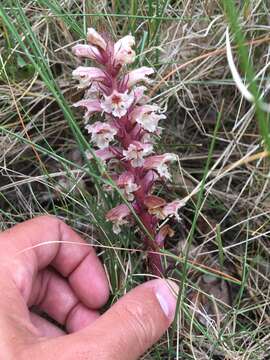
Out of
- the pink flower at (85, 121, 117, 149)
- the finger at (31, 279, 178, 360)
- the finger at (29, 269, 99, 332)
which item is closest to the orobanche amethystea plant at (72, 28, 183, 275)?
the pink flower at (85, 121, 117, 149)

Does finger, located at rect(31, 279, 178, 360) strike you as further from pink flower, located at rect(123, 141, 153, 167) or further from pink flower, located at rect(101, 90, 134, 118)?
pink flower, located at rect(101, 90, 134, 118)

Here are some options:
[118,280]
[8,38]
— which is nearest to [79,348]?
[118,280]

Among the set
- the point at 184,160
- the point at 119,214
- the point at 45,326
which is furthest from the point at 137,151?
the point at 45,326

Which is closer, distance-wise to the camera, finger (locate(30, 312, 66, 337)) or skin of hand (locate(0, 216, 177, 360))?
skin of hand (locate(0, 216, 177, 360))

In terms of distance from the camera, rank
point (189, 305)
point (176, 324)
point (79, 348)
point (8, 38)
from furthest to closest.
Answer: point (8, 38)
point (189, 305)
point (176, 324)
point (79, 348)

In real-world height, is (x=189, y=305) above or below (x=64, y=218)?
below

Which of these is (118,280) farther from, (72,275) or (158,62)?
(158,62)

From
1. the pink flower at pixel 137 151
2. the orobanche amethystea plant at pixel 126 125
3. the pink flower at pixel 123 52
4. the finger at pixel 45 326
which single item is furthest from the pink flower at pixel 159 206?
the finger at pixel 45 326
